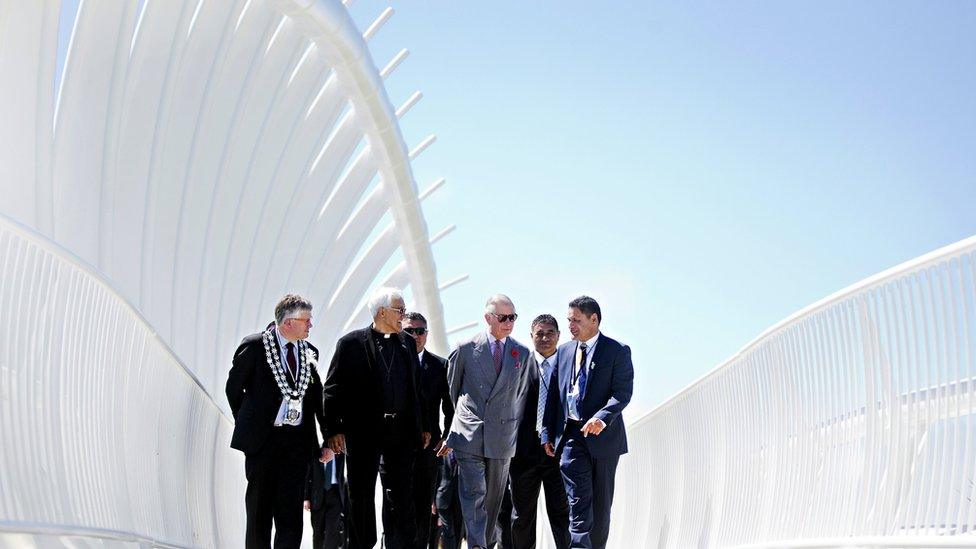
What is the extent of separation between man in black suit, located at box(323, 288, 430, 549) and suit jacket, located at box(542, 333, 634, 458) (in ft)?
3.84

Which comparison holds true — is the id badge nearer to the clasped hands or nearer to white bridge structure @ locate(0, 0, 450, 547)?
white bridge structure @ locate(0, 0, 450, 547)

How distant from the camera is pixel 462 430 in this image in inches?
364

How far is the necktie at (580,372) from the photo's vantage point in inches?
360

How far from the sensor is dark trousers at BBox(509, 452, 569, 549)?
969 cm

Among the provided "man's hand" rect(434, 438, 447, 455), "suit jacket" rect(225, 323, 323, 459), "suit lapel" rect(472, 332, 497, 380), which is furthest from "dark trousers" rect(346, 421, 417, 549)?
"suit lapel" rect(472, 332, 497, 380)

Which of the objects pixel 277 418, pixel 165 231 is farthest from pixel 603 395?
pixel 165 231

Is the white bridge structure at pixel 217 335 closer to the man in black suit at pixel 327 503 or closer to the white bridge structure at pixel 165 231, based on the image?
the white bridge structure at pixel 165 231

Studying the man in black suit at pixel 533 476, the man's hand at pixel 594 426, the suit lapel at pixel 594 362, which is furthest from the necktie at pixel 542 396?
the man's hand at pixel 594 426

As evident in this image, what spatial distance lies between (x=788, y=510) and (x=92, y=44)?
13.1 m

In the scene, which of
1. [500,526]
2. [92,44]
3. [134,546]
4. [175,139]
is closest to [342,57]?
[175,139]

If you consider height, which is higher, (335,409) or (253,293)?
(253,293)

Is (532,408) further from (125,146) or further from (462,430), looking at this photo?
(125,146)

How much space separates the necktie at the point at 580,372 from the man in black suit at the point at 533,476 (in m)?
0.42

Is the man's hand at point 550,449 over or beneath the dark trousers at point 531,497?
over
